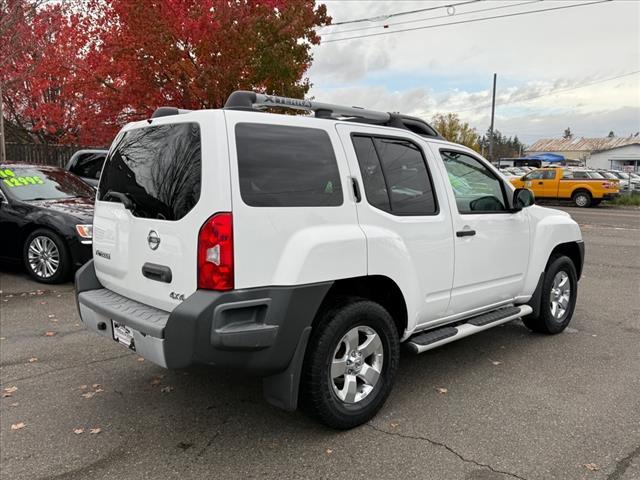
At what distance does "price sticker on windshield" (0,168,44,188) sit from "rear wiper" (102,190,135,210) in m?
4.76

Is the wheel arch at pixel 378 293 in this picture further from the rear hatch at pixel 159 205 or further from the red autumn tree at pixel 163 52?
the red autumn tree at pixel 163 52

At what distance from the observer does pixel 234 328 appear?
2.89 meters

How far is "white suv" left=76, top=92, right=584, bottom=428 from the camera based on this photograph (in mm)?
2930

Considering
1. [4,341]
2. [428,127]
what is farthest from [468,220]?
[4,341]

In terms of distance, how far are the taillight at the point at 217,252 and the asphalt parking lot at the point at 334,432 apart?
0.55 m

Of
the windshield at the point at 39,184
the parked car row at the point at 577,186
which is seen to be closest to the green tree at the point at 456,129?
the parked car row at the point at 577,186

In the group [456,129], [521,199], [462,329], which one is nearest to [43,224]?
[462,329]

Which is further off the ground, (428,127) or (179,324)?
(428,127)

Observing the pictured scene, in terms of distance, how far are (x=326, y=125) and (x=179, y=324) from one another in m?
1.53

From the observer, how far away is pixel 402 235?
144 inches

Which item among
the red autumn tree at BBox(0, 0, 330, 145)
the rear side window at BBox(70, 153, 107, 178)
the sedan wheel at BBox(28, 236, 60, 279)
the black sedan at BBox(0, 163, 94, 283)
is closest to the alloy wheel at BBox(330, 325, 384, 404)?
the black sedan at BBox(0, 163, 94, 283)

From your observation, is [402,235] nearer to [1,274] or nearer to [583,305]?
[583,305]

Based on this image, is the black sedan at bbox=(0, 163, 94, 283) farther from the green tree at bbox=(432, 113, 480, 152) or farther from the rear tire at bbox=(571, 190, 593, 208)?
the green tree at bbox=(432, 113, 480, 152)

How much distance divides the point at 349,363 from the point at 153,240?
1421 millimetres
